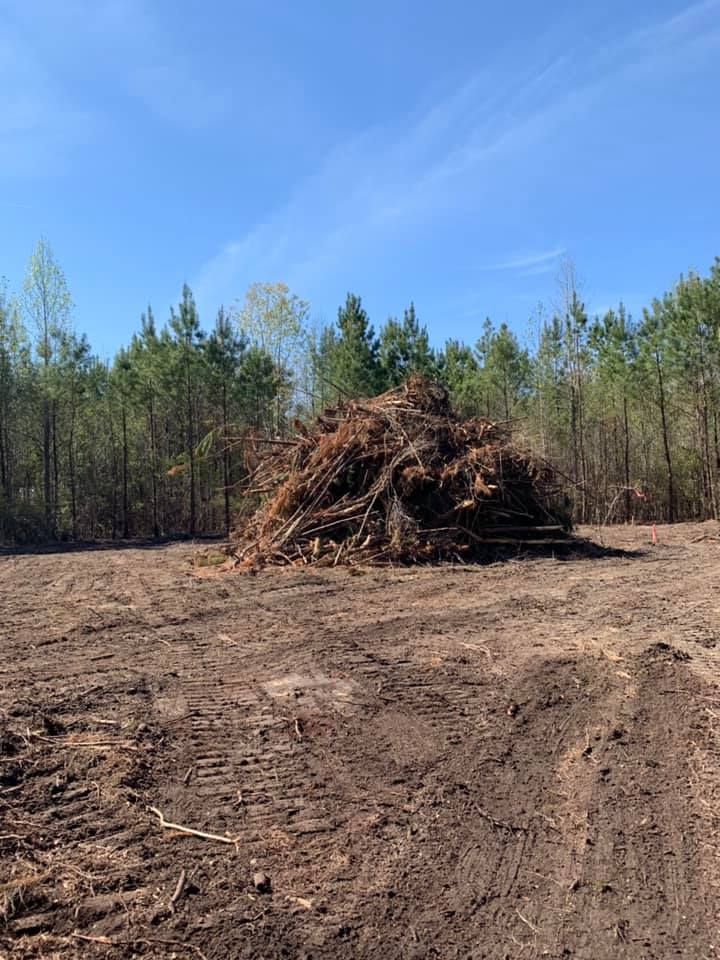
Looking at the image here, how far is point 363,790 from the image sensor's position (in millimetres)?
3633

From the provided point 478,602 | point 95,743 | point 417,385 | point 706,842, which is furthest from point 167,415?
point 706,842

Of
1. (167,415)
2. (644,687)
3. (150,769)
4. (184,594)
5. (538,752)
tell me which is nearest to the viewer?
(150,769)

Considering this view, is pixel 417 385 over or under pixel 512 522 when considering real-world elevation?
over

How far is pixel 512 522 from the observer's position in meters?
13.9

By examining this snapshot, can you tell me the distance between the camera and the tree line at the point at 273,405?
24.6 m

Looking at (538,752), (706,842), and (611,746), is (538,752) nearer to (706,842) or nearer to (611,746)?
(611,746)

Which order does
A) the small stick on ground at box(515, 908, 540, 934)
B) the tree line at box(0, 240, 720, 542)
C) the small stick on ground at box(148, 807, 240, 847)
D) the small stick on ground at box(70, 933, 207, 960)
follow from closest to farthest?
the small stick on ground at box(70, 933, 207, 960) < the small stick on ground at box(515, 908, 540, 934) < the small stick on ground at box(148, 807, 240, 847) < the tree line at box(0, 240, 720, 542)

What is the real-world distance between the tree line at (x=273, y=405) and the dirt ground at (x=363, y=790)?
1986 centimetres

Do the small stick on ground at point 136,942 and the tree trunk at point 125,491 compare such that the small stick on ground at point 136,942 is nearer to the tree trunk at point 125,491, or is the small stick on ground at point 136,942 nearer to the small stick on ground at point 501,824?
the small stick on ground at point 501,824

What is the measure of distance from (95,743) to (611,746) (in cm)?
319

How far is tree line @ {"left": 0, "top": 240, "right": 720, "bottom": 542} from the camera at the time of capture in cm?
2462

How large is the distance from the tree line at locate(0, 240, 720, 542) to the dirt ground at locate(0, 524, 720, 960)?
782 inches

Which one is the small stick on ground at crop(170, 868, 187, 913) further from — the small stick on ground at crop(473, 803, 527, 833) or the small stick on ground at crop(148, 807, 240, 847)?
the small stick on ground at crop(473, 803, 527, 833)

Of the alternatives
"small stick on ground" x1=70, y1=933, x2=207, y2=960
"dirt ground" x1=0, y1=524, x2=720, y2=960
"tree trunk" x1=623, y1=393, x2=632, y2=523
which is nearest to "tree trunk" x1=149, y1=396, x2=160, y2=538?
"tree trunk" x1=623, y1=393, x2=632, y2=523
